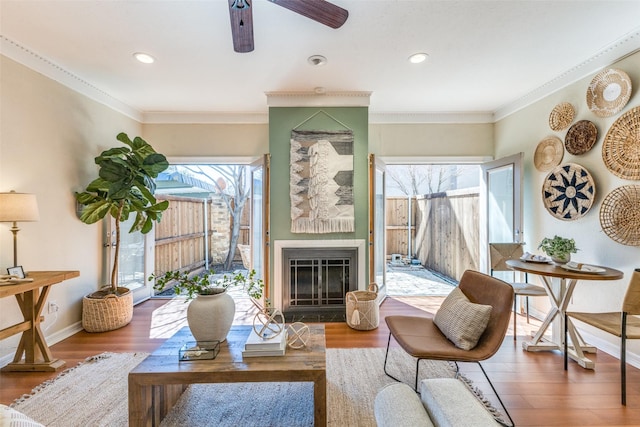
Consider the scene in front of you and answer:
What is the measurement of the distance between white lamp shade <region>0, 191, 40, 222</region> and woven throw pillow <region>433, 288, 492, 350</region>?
3.24 metres

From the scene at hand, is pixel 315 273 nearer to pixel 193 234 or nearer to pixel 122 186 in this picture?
pixel 122 186

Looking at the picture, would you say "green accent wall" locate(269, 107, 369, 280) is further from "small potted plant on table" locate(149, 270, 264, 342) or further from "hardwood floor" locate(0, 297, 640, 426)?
"small potted plant on table" locate(149, 270, 264, 342)

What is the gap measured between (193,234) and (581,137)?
5.93 metres

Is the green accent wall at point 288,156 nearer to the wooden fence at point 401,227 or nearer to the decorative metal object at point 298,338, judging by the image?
the decorative metal object at point 298,338

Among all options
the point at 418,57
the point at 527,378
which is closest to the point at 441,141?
the point at 418,57

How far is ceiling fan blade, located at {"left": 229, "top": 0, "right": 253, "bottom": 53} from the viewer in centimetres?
141

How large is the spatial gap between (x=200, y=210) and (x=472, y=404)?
5922mm

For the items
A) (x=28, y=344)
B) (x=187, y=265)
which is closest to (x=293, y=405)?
(x=28, y=344)

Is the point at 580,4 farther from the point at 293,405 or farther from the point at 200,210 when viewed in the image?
the point at 200,210

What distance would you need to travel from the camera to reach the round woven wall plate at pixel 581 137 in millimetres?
2643

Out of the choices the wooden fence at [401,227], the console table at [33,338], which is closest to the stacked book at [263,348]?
the console table at [33,338]

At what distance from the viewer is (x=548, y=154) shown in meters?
3.13

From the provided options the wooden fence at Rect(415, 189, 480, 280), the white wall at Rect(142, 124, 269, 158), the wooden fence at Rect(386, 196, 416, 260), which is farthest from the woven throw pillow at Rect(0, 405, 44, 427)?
the wooden fence at Rect(386, 196, 416, 260)

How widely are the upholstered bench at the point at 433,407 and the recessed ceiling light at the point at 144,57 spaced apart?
3.10 m
